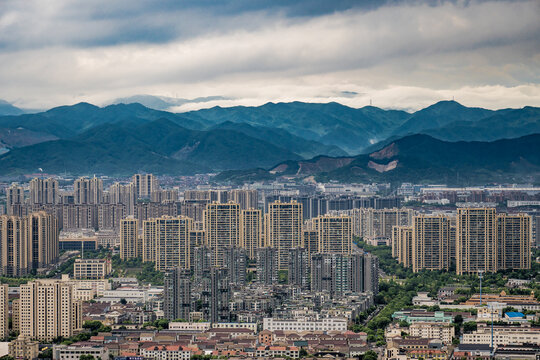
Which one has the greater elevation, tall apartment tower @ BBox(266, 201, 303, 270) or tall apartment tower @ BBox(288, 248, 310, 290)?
tall apartment tower @ BBox(266, 201, 303, 270)

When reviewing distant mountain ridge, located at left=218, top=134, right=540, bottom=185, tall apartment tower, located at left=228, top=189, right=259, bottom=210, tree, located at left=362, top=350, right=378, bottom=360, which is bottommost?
tree, located at left=362, top=350, right=378, bottom=360

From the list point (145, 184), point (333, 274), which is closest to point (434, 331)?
point (333, 274)

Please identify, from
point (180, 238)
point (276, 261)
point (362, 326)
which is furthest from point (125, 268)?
point (362, 326)

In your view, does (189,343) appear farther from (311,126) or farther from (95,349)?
(311,126)

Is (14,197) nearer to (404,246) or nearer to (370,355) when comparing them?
(404,246)

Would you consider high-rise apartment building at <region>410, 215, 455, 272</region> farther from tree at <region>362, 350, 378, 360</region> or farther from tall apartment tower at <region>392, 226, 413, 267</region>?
tree at <region>362, 350, 378, 360</region>

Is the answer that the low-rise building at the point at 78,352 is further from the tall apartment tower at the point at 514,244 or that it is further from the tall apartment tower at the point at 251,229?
the tall apartment tower at the point at 251,229

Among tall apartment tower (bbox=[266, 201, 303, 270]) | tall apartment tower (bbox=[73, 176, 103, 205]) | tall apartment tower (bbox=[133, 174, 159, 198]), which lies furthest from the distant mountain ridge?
tall apartment tower (bbox=[266, 201, 303, 270])
